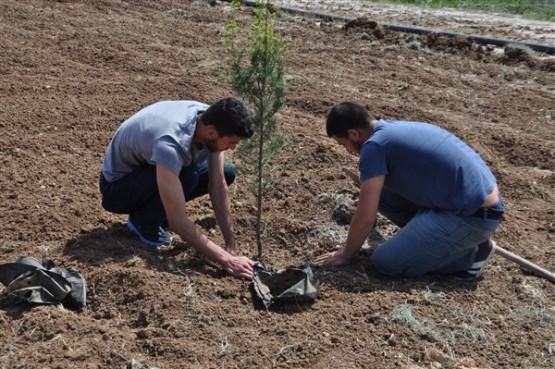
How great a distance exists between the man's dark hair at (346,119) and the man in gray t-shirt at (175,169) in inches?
19.7

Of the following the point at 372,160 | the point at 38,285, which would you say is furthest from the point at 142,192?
the point at 372,160

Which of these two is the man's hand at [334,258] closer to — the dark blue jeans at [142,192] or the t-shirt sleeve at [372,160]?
the t-shirt sleeve at [372,160]

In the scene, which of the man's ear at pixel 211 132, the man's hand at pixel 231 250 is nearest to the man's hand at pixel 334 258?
the man's hand at pixel 231 250

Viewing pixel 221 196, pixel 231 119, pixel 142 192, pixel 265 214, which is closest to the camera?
pixel 231 119

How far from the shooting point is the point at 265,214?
16.8ft

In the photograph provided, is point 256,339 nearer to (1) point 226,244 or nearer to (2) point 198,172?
(1) point 226,244

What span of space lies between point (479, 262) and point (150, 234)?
6.66 ft

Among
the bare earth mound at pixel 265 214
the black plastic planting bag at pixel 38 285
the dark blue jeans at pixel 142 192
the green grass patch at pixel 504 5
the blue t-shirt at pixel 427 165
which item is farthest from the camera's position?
the green grass patch at pixel 504 5

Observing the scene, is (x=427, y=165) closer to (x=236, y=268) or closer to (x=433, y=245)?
(x=433, y=245)

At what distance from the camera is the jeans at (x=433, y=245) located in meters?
4.18

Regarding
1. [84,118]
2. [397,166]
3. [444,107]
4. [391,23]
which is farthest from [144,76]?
[391,23]

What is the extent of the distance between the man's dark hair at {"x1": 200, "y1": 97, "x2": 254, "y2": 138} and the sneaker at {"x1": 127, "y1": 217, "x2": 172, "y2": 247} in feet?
2.91

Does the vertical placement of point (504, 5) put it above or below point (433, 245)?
above

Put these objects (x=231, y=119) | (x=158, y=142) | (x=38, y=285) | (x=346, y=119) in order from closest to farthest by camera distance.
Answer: (x=38, y=285), (x=231, y=119), (x=158, y=142), (x=346, y=119)
